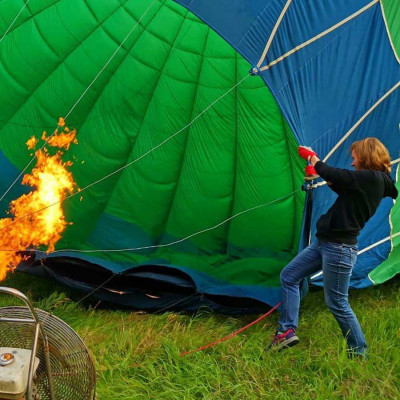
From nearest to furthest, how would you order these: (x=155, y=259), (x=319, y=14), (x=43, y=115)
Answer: (x=319, y=14)
(x=155, y=259)
(x=43, y=115)

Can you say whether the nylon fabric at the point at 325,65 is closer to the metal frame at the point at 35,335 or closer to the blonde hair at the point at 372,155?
the blonde hair at the point at 372,155

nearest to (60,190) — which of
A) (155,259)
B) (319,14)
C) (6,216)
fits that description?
(6,216)

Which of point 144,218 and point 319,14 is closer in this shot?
point 319,14

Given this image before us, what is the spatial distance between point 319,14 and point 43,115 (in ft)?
7.50

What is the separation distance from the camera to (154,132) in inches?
163

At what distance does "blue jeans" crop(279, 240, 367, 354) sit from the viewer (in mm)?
2760

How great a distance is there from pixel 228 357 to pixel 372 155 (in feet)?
4.29

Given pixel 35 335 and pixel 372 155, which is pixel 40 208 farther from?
pixel 372 155

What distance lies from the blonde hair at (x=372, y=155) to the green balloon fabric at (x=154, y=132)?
115 cm

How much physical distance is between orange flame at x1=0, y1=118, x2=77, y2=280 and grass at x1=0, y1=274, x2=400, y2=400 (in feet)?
1.41

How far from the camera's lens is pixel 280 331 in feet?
9.91

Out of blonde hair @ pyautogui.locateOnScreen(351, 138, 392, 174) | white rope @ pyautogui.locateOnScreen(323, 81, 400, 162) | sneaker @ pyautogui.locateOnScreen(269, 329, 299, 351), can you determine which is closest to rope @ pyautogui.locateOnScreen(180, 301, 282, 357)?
sneaker @ pyautogui.locateOnScreen(269, 329, 299, 351)

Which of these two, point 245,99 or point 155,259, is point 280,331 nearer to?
point 155,259

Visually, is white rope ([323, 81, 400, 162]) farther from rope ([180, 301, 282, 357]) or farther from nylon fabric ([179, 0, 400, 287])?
rope ([180, 301, 282, 357])
